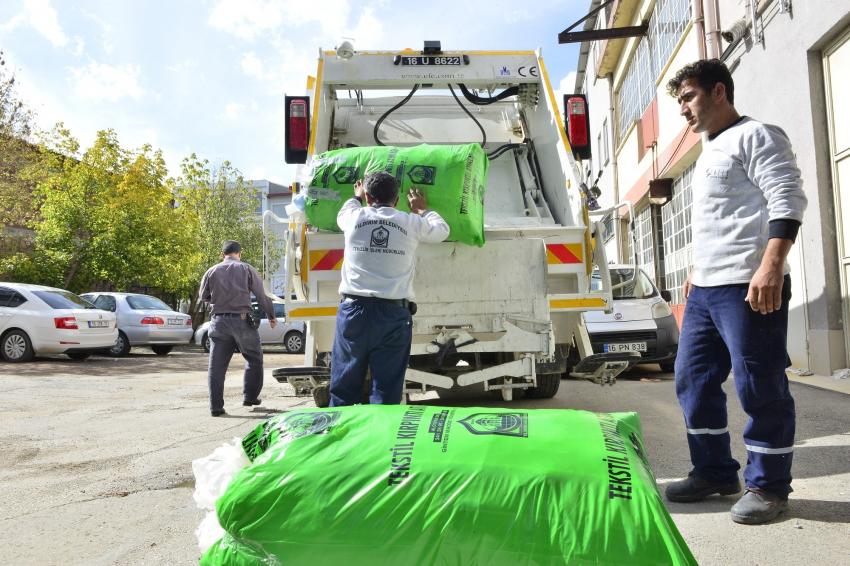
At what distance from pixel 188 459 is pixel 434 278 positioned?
1892 millimetres

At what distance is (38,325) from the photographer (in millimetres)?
11266

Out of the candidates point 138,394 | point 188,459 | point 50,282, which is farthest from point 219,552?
point 50,282

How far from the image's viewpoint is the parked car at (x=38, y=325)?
37.0 feet

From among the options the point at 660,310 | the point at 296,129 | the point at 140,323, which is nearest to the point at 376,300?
the point at 296,129

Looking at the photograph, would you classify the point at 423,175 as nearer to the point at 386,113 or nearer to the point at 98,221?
the point at 386,113

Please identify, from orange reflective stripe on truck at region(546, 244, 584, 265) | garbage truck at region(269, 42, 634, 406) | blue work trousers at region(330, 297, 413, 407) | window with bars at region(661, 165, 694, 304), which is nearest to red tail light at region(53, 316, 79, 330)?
garbage truck at region(269, 42, 634, 406)

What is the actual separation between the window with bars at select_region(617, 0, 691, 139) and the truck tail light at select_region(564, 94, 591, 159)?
7137 millimetres

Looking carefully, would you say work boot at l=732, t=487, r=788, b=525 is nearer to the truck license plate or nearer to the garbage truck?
the garbage truck

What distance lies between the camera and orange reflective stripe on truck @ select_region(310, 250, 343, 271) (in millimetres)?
4281

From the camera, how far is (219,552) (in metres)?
1.88

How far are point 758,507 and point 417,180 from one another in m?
2.42

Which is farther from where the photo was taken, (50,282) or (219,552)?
(50,282)

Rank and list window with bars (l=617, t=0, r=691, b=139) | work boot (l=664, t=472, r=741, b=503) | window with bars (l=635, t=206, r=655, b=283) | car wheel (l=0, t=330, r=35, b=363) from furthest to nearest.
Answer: window with bars (l=635, t=206, r=655, b=283)
window with bars (l=617, t=0, r=691, b=139)
car wheel (l=0, t=330, r=35, b=363)
work boot (l=664, t=472, r=741, b=503)

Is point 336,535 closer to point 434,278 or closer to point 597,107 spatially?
point 434,278
